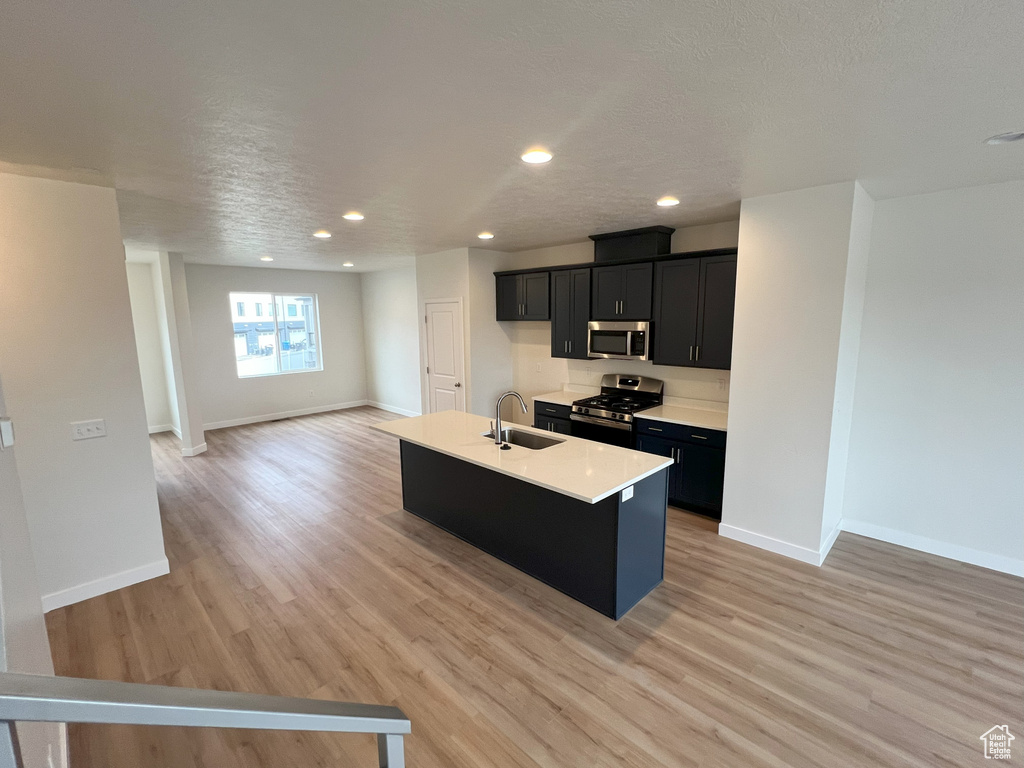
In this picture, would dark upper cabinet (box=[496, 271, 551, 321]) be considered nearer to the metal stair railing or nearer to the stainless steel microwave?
the stainless steel microwave

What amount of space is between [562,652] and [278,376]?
729 cm

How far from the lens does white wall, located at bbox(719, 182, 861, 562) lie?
3051mm

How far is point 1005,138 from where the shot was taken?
7.16 feet

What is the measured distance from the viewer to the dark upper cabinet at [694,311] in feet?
12.9

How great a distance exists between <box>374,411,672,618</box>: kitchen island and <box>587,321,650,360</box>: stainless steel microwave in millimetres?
1529

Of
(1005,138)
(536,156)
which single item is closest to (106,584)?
(536,156)

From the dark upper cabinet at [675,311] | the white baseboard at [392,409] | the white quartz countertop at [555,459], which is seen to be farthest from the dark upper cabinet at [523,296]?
the white baseboard at [392,409]

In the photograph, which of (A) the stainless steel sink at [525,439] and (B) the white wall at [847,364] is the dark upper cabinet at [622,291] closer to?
(B) the white wall at [847,364]

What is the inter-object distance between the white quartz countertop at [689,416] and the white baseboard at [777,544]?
0.82 m

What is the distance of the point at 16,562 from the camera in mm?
1518

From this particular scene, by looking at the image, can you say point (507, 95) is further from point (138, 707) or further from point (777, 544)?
point (777, 544)

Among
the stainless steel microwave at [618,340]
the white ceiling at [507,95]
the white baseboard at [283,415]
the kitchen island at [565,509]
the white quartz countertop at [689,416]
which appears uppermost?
the white ceiling at [507,95]

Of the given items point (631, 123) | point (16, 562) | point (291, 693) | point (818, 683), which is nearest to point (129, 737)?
point (291, 693)

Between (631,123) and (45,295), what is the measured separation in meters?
3.50
